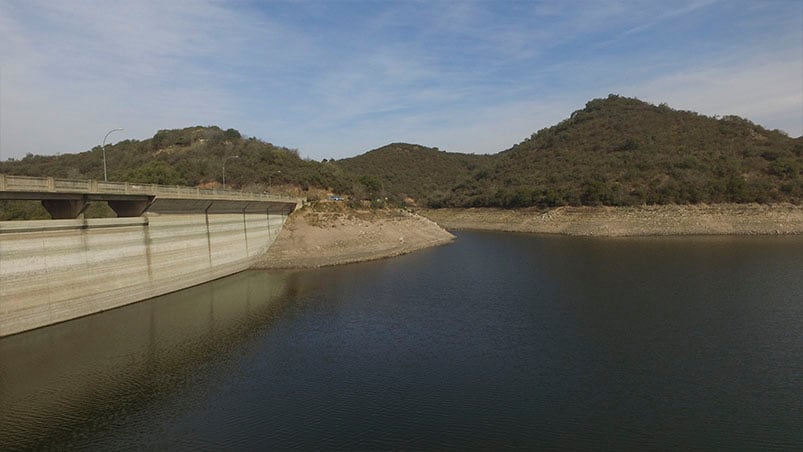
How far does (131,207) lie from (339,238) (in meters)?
23.5

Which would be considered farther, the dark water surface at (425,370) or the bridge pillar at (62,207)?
the bridge pillar at (62,207)

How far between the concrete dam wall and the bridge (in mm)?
50

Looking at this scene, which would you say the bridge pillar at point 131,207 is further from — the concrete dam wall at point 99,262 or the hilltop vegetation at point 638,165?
the hilltop vegetation at point 638,165

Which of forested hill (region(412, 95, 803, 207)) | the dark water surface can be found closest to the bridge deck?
the dark water surface

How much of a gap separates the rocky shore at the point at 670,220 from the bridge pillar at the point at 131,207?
216ft

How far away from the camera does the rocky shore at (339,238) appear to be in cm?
4725

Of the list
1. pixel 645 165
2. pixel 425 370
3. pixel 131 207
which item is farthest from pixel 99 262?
pixel 645 165

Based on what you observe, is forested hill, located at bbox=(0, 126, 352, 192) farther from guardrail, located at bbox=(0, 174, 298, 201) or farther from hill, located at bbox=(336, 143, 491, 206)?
hill, located at bbox=(336, 143, 491, 206)

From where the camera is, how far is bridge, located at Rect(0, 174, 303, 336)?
23.2 m

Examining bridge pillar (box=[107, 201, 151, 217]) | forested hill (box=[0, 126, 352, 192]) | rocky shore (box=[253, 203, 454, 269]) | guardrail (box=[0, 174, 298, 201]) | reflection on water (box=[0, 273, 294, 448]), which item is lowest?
reflection on water (box=[0, 273, 294, 448])

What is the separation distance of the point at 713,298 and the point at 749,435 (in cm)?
1868

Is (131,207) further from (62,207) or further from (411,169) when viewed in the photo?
(411,169)

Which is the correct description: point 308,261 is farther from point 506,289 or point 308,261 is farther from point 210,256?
point 506,289

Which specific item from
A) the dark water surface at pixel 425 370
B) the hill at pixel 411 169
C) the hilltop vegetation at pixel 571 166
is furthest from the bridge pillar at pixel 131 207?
the hill at pixel 411 169
